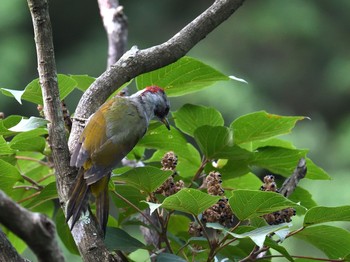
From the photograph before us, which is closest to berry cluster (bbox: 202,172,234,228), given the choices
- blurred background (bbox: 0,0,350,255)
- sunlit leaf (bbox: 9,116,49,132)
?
sunlit leaf (bbox: 9,116,49,132)

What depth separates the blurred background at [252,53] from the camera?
11570 mm

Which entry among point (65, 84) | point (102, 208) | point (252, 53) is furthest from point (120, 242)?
point (252, 53)

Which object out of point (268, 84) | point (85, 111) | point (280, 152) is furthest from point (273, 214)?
point (268, 84)

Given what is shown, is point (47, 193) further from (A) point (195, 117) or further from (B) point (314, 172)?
(B) point (314, 172)

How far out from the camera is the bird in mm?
1943

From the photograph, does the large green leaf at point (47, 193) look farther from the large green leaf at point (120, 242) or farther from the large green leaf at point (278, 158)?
the large green leaf at point (278, 158)

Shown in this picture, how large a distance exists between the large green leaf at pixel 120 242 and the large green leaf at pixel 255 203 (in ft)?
0.98

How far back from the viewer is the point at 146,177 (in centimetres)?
192

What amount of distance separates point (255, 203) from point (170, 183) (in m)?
0.30

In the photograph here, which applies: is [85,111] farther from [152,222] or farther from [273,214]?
[273,214]

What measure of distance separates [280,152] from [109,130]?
0.51 metres

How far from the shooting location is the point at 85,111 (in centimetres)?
206

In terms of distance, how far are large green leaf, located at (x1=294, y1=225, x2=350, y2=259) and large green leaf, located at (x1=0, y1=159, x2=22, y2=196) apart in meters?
0.73

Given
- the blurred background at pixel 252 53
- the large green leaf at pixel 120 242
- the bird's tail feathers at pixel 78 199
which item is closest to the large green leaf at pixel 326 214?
the large green leaf at pixel 120 242
